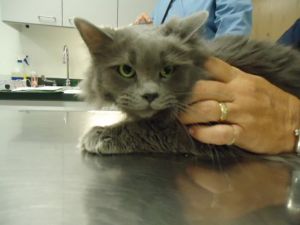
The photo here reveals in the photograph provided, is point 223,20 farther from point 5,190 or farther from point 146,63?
point 5,190

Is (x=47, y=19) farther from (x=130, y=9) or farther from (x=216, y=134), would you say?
(x=216, y=134)

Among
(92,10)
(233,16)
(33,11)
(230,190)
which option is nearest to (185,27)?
(230,190)

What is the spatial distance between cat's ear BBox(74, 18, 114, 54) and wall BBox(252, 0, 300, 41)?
167cm

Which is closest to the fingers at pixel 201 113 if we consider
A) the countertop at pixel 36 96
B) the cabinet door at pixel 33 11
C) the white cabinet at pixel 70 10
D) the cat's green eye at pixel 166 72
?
the cat's green eye at pixel 166 72

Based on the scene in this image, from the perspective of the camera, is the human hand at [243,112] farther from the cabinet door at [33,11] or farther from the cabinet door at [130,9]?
the cabinet door at [33,11]

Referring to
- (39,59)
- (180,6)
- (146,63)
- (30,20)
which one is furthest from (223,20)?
(39,59)

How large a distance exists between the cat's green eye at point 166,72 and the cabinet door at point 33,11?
110 inches

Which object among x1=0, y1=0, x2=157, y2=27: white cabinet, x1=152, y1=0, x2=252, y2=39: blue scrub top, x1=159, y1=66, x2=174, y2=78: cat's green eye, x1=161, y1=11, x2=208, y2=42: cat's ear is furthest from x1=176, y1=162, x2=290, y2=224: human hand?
x1=0, y1=0, x2=157, y2=27: white cabinet

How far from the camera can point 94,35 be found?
88cm

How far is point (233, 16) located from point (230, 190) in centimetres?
133

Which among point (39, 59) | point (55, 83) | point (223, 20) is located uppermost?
point (223, 20)

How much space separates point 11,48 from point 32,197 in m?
3.48

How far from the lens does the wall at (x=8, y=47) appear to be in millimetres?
3590

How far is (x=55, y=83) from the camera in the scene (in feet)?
11.9
